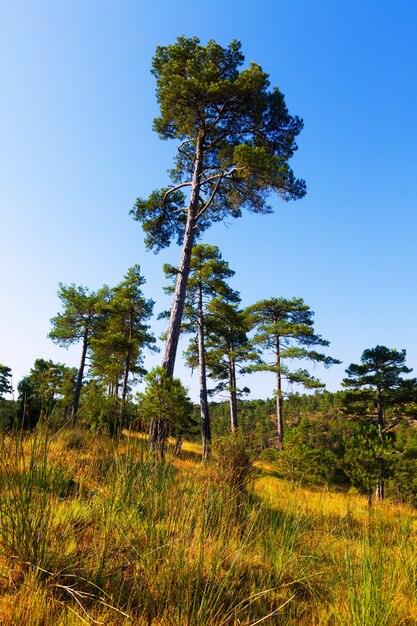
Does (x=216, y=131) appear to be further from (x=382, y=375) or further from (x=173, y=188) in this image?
(x=382, y=375)

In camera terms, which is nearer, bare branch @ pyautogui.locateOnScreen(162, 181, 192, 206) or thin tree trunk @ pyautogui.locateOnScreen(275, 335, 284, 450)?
bare branch @ pyautogui.locateOnScreen(162, 181, 192, 206)

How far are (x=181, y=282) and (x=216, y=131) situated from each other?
5214 millimetres

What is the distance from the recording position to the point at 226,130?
1015cm

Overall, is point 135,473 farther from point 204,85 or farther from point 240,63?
point 240,63

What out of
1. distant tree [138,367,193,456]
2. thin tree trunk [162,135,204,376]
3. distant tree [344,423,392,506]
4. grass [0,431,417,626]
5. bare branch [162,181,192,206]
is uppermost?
bare branch [162,181,192,206]

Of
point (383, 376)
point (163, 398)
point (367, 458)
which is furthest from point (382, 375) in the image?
point (163, 398)

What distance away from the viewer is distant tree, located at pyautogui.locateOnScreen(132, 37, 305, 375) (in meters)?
8.55

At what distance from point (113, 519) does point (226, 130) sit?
430 inches

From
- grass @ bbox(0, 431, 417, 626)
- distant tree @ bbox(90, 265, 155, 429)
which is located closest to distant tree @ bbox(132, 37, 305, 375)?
grass @ bbox(0, 431, 417, 626)

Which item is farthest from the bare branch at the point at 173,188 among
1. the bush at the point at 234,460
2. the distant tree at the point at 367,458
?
the distant tree at the point at 367,458

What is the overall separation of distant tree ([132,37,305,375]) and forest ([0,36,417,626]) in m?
0.05

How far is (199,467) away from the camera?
16.3ft

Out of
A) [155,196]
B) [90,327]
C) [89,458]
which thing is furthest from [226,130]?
[90,327]

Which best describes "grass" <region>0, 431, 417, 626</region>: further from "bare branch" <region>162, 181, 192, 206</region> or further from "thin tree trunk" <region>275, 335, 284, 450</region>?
"thin tree trunk" <region>275, 335, 284, 450</region>
